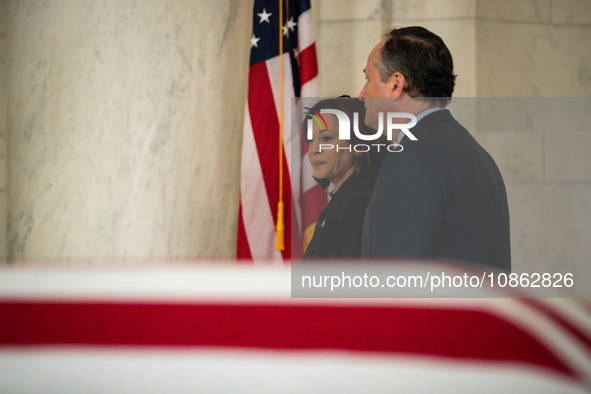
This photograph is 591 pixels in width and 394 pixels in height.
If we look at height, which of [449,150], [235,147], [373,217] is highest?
[235,147]

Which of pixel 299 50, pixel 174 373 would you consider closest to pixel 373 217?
pixel 174 373

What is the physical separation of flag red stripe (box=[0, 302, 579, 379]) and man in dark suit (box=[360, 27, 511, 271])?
0.32 meters

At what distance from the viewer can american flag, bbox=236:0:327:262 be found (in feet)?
8.50

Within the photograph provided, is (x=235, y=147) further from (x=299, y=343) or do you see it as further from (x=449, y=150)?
(x=299, y=343)

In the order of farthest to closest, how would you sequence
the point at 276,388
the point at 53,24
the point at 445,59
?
1. the point at 53,24
2. the point at 445,59
3. the point at 276,388

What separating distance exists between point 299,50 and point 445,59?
5.67ft

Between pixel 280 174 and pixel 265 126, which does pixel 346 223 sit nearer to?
pixel 280 174

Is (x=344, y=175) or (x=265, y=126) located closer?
(x=344, y=175)

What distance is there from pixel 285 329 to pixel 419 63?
707mm

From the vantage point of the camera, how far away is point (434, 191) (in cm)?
89

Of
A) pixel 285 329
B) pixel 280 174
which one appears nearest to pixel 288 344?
pixel 285 329

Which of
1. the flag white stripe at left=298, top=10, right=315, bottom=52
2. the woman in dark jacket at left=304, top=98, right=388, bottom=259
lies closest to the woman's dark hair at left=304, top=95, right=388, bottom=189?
the woman in dark jacket at left=304, top=98, right=388, bottom=259

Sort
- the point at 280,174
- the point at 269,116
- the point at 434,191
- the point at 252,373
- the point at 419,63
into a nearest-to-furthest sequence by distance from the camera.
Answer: the point at 252,373
the point at 434,191
the point at 419,63
the point at 280,174
the point at 269,116

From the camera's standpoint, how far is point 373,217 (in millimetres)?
909
